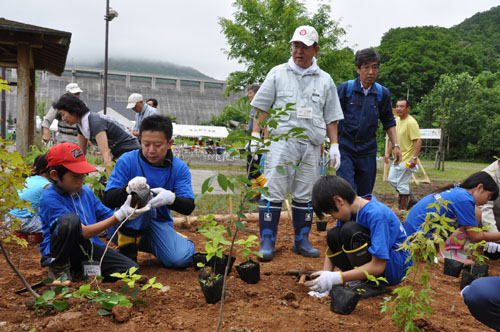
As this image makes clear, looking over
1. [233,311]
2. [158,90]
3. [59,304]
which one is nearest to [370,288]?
[233,311]

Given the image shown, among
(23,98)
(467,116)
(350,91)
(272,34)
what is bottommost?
(23,98)

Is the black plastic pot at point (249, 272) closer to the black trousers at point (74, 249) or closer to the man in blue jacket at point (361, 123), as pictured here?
the black trousers at point (74, 249)

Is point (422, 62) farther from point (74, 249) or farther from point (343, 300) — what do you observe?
point (74, 249)

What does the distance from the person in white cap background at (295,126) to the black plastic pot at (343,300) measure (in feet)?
4.03

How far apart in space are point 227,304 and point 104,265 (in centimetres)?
95

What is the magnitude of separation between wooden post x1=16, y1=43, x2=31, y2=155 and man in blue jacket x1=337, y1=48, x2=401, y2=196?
208 inches

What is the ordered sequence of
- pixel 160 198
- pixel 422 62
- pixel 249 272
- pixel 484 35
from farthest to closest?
1. pixel 484 35
2. pixel 422 62
3. pixel 160 198
4. pixel 249 272

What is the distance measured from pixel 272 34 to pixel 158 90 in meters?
71.7

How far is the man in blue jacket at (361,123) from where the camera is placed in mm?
3820

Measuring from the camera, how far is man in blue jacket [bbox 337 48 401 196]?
3.82 metres

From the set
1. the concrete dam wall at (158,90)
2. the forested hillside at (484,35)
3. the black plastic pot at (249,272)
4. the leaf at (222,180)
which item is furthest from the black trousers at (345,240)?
the concrete dam wall at (158,90)

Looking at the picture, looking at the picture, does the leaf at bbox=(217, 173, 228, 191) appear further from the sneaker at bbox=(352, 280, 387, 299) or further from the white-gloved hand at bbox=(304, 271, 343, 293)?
the sneaker at bbox=(352, 280, 387, 299)

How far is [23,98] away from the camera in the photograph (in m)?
6.62

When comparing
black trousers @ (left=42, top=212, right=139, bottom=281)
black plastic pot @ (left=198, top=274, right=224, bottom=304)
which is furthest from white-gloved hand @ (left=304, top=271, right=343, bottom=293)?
black trousers @ (left=42, top=212, right=139, bottom=281)
